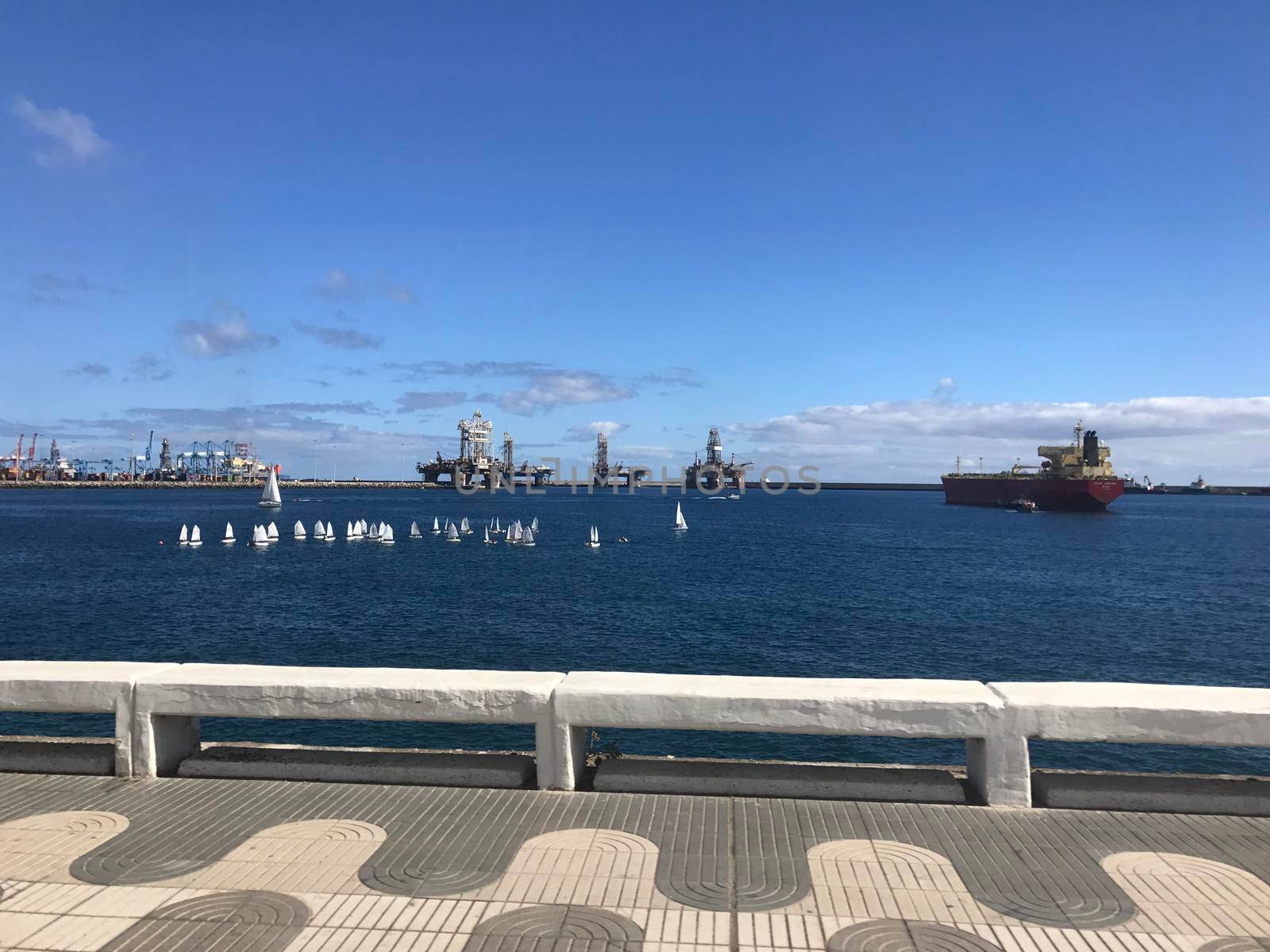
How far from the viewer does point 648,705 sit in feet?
20.5

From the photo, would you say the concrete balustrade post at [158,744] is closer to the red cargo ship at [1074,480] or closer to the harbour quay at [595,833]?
Result: the harbour quay at [595,833]

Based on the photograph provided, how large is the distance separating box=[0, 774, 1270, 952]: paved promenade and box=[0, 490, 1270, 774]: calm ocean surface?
12.6 metres

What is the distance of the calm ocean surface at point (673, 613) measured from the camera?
74.2 ft

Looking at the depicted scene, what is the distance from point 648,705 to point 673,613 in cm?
3486

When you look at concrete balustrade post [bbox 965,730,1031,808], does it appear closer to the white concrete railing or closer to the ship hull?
the white concrete railing

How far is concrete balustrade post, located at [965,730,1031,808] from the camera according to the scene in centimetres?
603

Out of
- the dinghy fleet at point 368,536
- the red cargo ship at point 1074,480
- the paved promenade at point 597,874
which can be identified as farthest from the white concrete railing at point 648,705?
the red cargo ship at point 1074,480

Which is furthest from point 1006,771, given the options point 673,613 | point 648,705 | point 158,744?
point 673,613

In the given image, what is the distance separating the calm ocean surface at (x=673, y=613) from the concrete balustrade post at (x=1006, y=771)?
12.1 m

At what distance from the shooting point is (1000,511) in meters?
156

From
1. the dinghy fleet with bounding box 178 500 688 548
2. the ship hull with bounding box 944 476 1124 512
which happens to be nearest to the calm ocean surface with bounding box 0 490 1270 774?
the dinghy fleet with bounding box 178 500 688 548

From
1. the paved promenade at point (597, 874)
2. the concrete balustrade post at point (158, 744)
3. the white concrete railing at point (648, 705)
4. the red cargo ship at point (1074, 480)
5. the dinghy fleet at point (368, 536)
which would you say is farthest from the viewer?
the red cargo ship at point (1074, 480)

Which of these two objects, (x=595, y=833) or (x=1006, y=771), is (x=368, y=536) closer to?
(x=595, y=833)

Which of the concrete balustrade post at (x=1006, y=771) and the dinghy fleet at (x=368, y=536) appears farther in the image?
the dinghy fleet at (x=368, y=536)
